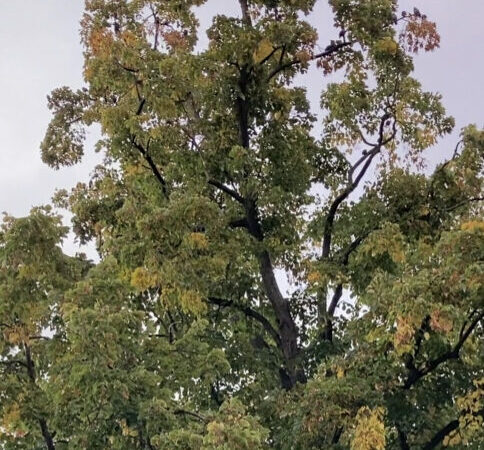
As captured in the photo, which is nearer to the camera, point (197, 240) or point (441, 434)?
point (441, 434)

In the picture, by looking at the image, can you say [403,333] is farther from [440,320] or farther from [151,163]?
[151,163]

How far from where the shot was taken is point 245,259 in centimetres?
1252

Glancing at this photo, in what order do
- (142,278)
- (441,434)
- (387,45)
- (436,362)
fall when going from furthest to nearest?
1. (387,45)
2. (142,278)
3. (441,434)
4. (436,362)

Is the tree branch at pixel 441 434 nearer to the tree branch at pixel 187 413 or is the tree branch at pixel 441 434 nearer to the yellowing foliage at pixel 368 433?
the yellowing foliage at pixel 368 433

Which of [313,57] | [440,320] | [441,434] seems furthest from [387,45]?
[441,434]

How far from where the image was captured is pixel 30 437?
32.6 feet

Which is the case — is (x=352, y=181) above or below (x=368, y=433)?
above

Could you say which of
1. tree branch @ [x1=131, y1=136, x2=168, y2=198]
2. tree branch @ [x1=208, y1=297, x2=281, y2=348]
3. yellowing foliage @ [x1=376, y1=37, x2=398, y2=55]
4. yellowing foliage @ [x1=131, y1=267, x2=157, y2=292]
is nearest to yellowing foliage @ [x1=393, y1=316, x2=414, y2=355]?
yellowing foliage @ [x1=131, y1=267, x2=157, y2=292]

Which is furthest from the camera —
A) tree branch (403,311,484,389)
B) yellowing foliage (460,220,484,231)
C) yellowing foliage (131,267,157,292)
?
yellowing foliage (131,267,157,292)

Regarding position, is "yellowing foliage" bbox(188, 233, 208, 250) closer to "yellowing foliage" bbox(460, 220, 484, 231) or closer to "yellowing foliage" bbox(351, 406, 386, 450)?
Result: "yellowing foliage" bbox(351, 406, 386, 450)

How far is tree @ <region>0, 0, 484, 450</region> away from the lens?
8.60 meters

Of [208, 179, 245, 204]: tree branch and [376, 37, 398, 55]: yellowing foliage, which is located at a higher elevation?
[376, 37, 398, 55]: yellowing foliage

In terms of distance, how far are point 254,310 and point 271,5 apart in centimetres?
500

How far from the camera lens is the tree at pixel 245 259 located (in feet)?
28.2
